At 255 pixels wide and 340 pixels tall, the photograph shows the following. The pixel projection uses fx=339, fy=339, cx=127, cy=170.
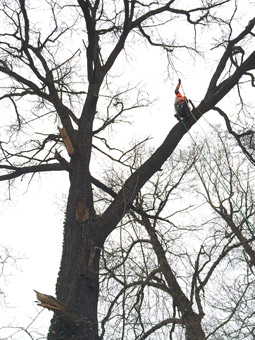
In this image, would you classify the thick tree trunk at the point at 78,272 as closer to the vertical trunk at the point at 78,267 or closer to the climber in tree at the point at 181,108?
the vertical trunk at the point at 78,267

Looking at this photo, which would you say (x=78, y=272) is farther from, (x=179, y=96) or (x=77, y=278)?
(x=179, y=96)

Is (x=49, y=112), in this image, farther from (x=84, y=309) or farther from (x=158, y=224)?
(x=84, y=309)

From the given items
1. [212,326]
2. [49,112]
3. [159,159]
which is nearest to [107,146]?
[49,112]

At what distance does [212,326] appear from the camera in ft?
11.1

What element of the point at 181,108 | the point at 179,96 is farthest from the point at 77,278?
the point at 179,96

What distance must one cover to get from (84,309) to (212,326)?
4.44ft

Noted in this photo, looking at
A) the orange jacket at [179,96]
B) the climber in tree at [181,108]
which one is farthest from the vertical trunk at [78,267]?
the orange jacket at [179,96]

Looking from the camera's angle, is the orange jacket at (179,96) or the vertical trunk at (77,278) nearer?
the vertical trunk at (77,278)

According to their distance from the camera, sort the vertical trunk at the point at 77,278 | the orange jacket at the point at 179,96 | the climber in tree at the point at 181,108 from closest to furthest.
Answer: the vertical trunk at the point at 77,278, the climber in tree at the point at 181,108, the orange jacket at the point at 179,96

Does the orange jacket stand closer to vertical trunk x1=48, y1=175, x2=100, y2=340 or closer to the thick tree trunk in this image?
the thick tree trunk

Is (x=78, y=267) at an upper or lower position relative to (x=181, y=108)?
lower

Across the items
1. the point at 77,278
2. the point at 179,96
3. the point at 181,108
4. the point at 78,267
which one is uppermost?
the point at 179,96

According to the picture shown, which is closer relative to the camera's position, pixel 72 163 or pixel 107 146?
pixel 72 163

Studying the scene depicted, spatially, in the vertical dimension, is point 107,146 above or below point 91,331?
above
